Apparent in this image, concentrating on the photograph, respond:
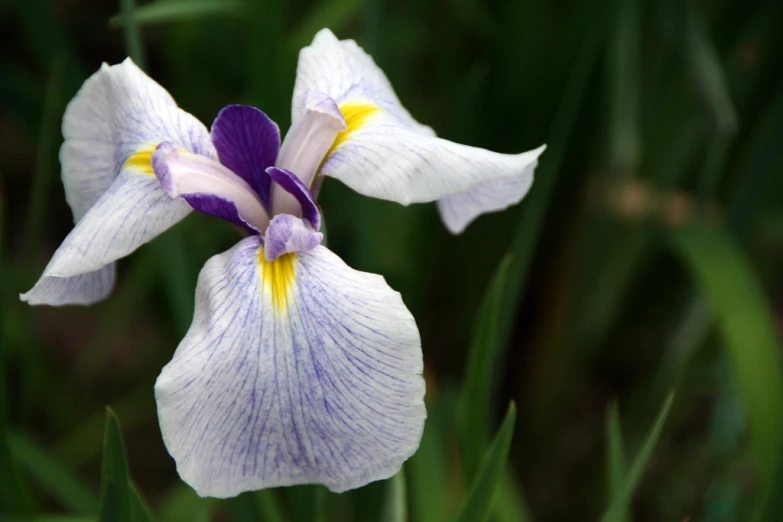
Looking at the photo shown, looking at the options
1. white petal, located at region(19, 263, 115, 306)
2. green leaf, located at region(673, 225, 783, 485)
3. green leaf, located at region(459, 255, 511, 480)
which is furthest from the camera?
green leaf, located at region(673, 225, 783, 485)

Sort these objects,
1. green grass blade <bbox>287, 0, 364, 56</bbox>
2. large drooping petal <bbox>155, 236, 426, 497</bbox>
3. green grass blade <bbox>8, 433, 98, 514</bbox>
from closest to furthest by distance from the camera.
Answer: large drooping petal <bbox>155, 236, 426, 497</bbox> → green grass blade <bbox>8, 433, 98, 514</bbox> → green grass blade <bbox>287, 0, 364, 56</bbox>

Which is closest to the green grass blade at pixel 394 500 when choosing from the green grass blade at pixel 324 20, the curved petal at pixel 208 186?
the curved petal at pixel 208 186

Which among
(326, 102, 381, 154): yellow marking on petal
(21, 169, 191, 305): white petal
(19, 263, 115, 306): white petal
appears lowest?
(19, 263, 115, 306): white petal

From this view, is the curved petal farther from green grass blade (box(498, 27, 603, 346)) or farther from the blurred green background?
green grass blade (box(498, 27, 603, 346))

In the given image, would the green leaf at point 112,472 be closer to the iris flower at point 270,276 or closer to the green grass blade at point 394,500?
the iris flower at point 270,276

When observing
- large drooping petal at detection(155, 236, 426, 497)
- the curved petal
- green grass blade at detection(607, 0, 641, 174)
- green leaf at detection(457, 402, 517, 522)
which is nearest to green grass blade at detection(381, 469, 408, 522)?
green leaf at detection(457, 402, 517, 522)

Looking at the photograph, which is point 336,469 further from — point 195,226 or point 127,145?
point 195,226

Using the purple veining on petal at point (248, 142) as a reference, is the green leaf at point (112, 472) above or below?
below
